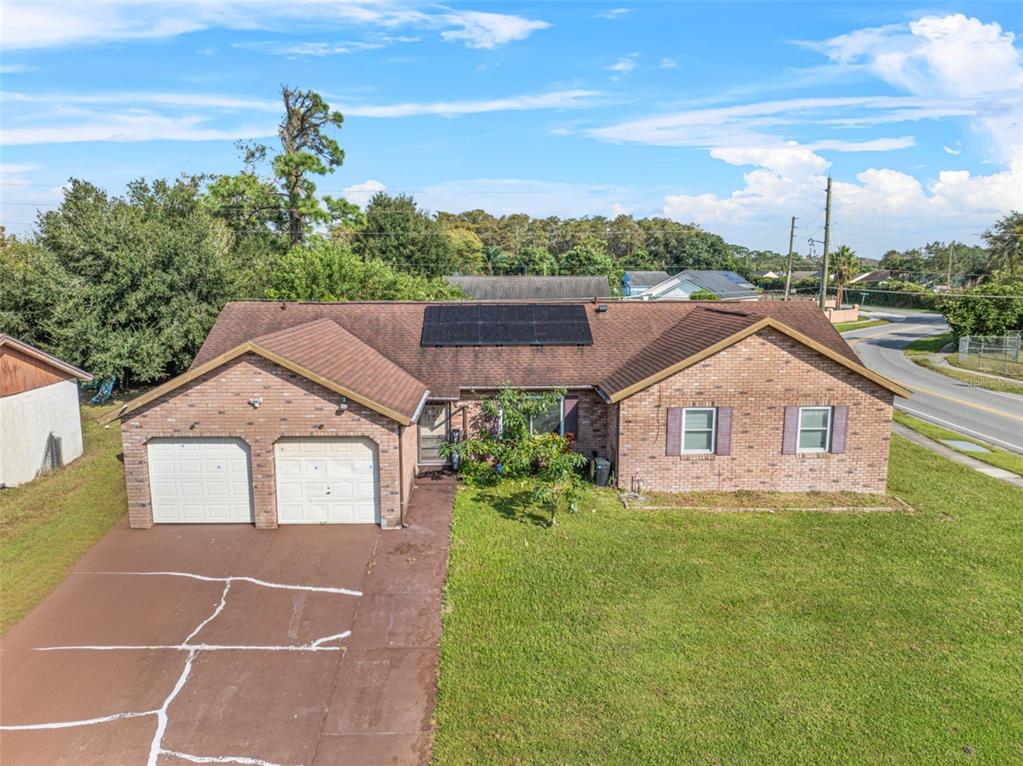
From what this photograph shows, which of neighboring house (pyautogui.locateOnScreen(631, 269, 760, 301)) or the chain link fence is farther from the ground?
neighboring house (pyautogui.locateOnScreen(631, 269, 760, 301))

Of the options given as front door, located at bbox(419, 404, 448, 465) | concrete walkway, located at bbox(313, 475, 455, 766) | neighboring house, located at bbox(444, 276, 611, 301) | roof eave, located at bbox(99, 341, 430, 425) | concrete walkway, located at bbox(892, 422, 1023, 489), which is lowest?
concrete walkway, located at bbox(313, 475, 455, 766)

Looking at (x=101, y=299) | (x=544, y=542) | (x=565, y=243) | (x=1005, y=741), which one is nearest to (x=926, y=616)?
(x=1005, y=741)

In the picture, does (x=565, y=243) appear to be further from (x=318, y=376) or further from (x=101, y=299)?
(x=318, y=376)

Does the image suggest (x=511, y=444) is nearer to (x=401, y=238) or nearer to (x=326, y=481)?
(x=326, y=481)

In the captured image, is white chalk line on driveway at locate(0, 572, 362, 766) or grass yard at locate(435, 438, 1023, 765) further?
grass yard at locate(435, 438, 1023, 765)

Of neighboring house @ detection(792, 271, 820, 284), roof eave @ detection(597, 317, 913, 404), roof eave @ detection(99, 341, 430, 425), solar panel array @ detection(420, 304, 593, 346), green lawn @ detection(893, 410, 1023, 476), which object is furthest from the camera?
neighboring house @ detection(792, 271, 820, 284)

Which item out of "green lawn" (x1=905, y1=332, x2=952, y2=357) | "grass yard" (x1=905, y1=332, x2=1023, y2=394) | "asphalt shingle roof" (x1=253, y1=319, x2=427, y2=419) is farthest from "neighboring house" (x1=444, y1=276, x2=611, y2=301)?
"asphalt shingle roof" (x1=253, y1=319, x2=427, y2=419)

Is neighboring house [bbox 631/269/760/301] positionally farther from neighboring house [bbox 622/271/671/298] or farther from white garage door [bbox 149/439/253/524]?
white garage door [bbox 149/439/253/524]
